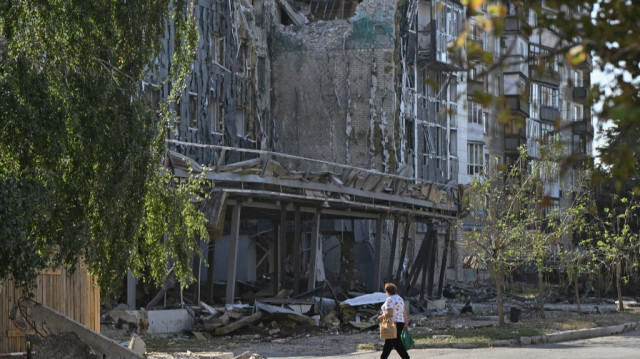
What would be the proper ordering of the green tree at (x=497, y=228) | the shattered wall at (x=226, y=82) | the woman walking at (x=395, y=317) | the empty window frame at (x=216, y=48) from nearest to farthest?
the woman walking at (x=395, y=317)
the green tree at (x=497, y=228)
the shattered wall at (x=226, y=82)
the empty window frame at (x=216, y=48)

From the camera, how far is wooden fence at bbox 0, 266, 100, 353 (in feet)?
63.2

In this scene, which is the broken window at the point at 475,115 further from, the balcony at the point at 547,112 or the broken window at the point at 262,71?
the broken window at the point at 262,71

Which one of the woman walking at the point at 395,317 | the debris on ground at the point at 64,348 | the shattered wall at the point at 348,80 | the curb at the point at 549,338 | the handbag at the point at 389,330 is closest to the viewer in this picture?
the debris on ground at the point at 64,348

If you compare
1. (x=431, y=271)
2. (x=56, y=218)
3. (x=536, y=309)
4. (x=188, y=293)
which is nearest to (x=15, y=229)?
(x=56, y=218)

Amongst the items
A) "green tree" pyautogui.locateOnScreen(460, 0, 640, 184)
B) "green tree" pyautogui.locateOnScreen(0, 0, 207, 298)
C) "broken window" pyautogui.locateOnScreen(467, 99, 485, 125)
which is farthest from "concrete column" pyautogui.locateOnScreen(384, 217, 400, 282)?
"green tree" pyautogui.locateOnScreen(460, 0, 640, 184)

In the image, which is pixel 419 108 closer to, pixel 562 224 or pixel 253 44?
pixel 253 44

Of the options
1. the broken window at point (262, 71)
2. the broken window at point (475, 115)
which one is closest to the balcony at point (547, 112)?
the broken window at point (475, 115)

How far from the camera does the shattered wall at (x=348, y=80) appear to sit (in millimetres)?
51562

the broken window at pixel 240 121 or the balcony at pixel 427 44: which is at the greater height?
the balcony at pixel 427 44

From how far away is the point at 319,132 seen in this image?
52125 millimetres

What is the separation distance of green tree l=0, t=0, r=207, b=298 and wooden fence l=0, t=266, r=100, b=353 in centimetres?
245

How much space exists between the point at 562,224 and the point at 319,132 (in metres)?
20.0

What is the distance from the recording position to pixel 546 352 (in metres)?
22.3

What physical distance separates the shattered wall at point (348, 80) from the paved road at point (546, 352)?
2689 cm
